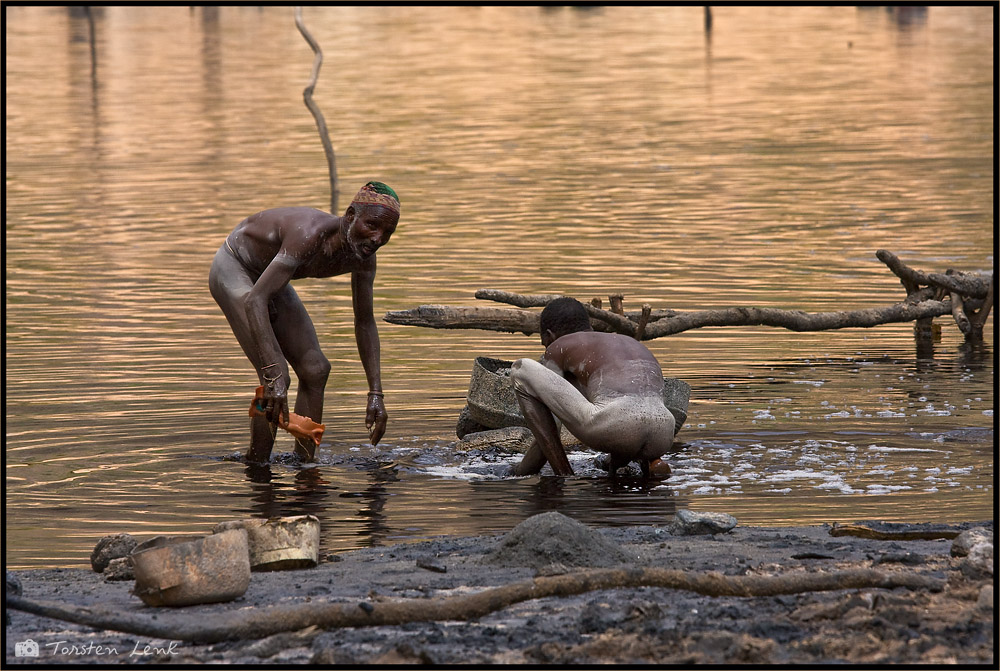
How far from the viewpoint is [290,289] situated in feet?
27.9

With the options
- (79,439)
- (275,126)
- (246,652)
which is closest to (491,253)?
(79,439)

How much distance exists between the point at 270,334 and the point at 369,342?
2.26 feet

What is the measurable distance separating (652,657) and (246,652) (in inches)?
49.6

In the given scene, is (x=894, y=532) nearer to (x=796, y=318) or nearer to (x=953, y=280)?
(x=796, y=318)

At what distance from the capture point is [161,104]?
36156 mm

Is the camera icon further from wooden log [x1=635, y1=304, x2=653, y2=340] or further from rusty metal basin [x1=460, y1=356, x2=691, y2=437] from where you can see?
wooden log [x1=635, y1=304, x2=653, y2=340]

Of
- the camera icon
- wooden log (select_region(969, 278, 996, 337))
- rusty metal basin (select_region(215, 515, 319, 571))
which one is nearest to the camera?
the camera icon

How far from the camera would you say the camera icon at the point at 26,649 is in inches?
189

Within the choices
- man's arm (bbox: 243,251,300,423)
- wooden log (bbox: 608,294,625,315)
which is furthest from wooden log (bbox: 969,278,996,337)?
man's arm (bbox: 243,251,300,423)

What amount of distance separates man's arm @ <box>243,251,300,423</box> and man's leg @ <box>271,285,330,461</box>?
541 mm

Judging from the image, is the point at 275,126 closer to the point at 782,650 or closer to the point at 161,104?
the point at 161,104

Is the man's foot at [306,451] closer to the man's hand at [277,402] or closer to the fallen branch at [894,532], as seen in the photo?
the man's hand at [277,402]

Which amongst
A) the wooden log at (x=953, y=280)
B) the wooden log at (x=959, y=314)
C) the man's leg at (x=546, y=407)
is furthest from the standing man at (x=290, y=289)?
the wooden log at (x=959, y=314)

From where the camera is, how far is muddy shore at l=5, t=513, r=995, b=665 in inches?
179
